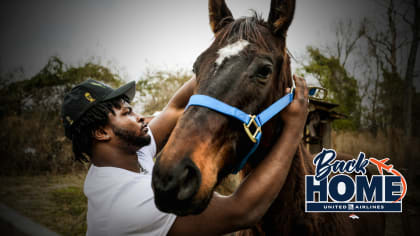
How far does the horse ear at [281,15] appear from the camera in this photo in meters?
1.67

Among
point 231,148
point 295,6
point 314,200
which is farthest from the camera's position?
point 314,200

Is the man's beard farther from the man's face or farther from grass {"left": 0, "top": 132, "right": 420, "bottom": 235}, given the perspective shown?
grass {"left": 0, "top": 132, "right": 420, "bottom": 235}

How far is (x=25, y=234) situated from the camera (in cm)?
320

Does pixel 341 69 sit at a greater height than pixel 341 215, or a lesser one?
greater

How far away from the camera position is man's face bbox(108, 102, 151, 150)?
1.78m

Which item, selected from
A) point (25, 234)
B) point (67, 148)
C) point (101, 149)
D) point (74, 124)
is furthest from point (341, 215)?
point (67, 148)

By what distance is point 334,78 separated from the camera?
1058 centimetres

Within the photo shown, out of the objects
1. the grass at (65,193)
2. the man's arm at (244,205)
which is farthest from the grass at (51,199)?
the man's arm at (244,205)

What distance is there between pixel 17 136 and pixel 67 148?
6.74 feet

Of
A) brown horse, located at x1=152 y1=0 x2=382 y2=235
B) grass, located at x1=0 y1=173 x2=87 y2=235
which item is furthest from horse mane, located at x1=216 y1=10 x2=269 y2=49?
grass, located at x1=0 y1=173 x2=87 y2=235

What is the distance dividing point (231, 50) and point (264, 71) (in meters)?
0.27

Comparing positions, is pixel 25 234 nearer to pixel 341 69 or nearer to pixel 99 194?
pixel 99 194

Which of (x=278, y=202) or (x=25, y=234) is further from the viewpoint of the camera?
(x=25, y=234)

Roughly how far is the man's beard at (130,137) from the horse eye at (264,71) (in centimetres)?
106
